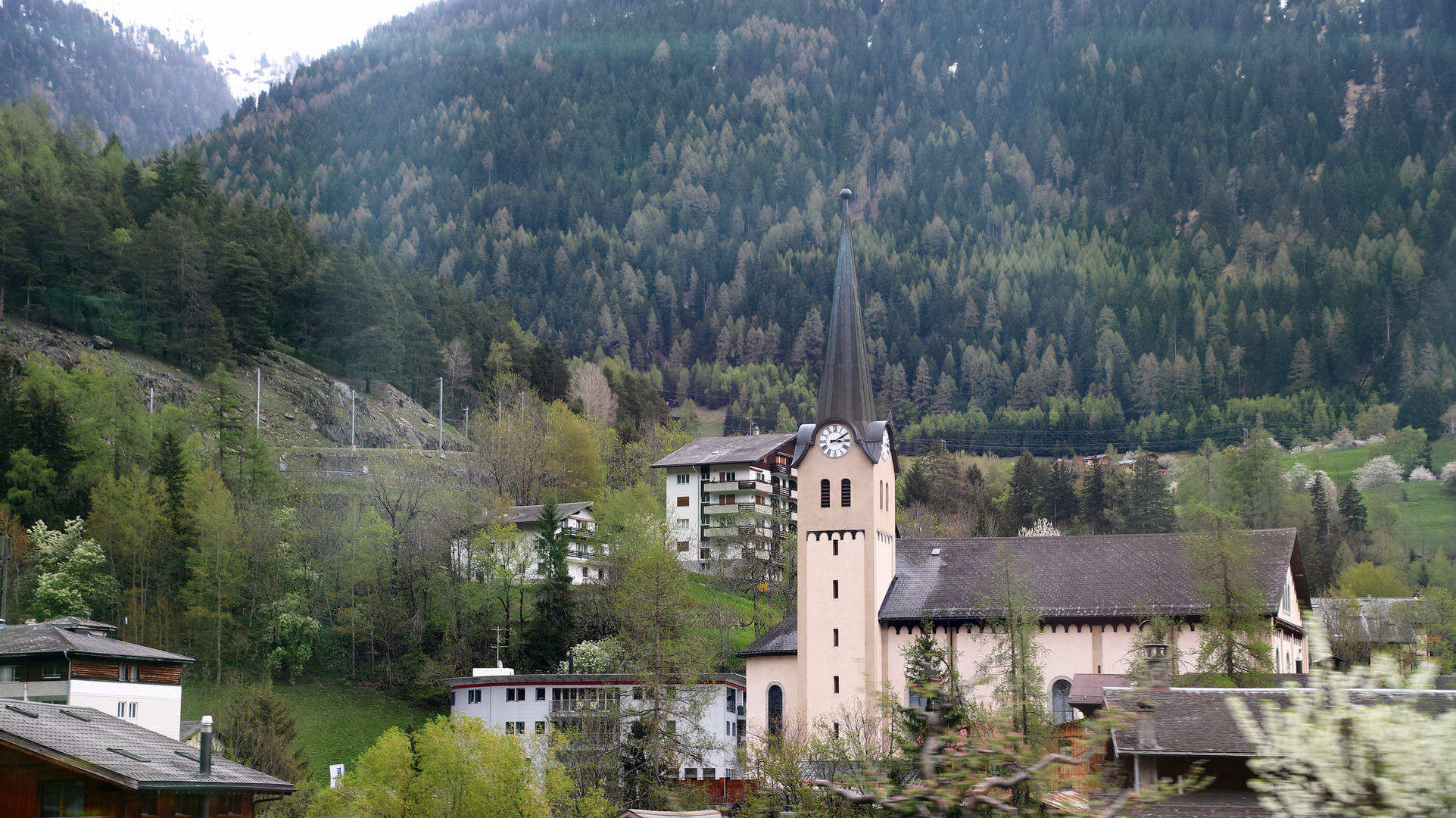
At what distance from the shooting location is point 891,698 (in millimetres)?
23766

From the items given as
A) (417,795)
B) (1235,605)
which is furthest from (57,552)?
(1235,605)

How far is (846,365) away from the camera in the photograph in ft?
229

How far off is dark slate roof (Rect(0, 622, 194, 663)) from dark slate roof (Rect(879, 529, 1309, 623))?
31853 mm

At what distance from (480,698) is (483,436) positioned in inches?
1752

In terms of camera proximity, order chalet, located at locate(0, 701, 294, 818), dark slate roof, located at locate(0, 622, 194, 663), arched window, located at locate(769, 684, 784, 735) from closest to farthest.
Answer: chalet, located at locate(0, 701, 294, 818) → dark slate roof, located at locate(0, 622, 194, 663) → arched window, located at locate(769, 684, 784, 735)

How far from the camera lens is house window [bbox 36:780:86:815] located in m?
32.6

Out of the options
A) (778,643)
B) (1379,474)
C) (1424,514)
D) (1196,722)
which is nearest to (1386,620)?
(778,643)

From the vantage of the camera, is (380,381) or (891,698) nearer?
(891,698)

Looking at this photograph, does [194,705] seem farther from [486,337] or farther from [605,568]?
[486,337]

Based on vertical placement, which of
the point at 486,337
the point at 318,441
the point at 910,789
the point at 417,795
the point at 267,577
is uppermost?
the point at 486,337

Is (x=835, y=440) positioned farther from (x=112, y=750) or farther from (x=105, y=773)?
(x=105, y=773)

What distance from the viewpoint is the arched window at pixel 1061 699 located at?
6241 cm

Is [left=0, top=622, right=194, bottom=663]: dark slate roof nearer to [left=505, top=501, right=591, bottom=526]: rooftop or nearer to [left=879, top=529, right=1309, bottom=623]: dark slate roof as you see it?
[left=879, top=529, right=1309, bottom=623]: dark slate roof

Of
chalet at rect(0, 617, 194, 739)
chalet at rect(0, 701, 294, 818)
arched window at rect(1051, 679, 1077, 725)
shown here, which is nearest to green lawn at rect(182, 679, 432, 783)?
chalet at rect(0, 617, 194, 739)
